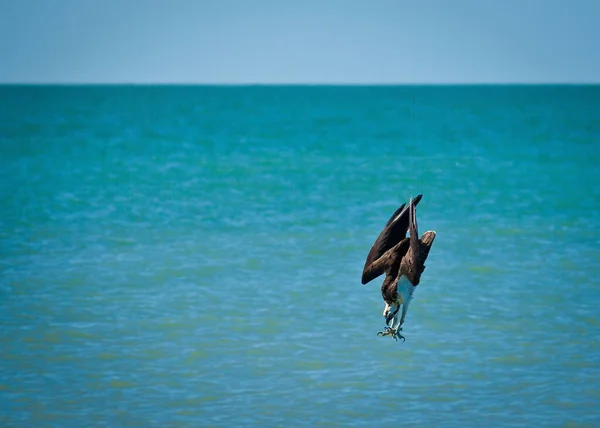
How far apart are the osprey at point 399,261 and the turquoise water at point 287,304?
5360 mm

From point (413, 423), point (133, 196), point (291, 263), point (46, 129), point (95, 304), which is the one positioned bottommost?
point (413, 423)

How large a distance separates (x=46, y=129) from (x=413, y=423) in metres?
69.0

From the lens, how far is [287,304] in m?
21.4

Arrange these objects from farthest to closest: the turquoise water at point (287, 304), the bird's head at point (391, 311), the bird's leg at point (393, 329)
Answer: the turquoise water at point (287, 304), the bird's head at point (391, 311), the bird's leg at point (393, 329)

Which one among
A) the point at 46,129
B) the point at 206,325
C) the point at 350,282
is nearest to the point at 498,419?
the point at 206,325

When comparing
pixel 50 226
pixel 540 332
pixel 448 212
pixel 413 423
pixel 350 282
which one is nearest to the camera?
pixel 413 423

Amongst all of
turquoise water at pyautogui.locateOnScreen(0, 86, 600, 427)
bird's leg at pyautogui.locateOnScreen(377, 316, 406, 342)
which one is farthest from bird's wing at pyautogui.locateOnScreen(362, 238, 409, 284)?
turquoise water at pyautogui.locateOnScreen(0, 86, 600, 427)

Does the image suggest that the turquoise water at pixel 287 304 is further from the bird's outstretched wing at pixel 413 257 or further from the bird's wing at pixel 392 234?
the bird's outstretched wing at pixel 413 257

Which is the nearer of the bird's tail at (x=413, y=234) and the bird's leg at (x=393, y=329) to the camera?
the bird's tail at (x=413, y=234)

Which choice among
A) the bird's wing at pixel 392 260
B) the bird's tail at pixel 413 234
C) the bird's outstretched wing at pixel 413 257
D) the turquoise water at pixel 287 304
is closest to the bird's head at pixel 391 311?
the bird's wing at pixel 392 260

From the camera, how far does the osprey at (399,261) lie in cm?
1016

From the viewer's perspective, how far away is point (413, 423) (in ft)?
51.2

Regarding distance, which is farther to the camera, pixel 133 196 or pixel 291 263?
pixel 133 196

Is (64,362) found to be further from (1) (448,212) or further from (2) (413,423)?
(1) (448,212)
